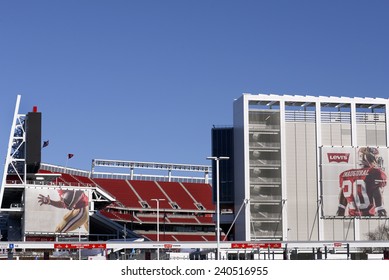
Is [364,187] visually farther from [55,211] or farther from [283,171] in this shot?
[55,211]

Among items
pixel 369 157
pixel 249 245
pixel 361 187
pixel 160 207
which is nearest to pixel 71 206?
pixel 160 207

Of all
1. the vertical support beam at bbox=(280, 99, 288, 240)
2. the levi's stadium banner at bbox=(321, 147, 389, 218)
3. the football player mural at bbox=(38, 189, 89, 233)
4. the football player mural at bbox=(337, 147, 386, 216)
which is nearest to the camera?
the football player mural at bbox=(337, 147, 386, 216)

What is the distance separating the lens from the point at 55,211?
143 metres

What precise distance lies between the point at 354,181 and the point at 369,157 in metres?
6.18

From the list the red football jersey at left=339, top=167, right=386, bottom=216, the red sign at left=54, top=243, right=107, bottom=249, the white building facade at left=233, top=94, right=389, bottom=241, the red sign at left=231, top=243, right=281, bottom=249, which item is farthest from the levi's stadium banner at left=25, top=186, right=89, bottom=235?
the red sign at left=231, top=243, right=281, bottom=249

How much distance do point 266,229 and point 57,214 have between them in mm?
37093

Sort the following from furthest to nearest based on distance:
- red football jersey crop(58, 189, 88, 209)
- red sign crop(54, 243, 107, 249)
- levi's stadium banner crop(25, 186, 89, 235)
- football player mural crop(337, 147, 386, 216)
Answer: red football jersey crop(58, 189, 88, 209) < levi's stadium banner crop(25, 186, 89, 235) < football player mural crop(337, 147, 386, 216) < red sign crop(54, 243, 107, 249)

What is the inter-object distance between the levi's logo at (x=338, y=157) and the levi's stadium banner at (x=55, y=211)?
4436 centimetres

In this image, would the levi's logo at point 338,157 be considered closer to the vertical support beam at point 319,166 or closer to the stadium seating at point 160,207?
the vertical support beam at point 319,166

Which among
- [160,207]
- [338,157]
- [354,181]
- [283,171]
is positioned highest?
[338,157]

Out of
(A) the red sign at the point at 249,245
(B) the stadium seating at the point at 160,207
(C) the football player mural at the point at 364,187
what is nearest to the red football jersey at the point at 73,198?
(B) the stadium seating at the point at 160,207

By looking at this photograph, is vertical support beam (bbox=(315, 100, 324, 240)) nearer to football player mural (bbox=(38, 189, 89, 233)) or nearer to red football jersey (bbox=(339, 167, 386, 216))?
red football jersey (bbox=(339, 167, 386, 216))

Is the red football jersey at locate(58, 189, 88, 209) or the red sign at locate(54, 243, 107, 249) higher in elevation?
the red football jersey at locate(58, 189, 88, 209)

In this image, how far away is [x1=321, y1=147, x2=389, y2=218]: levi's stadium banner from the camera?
135 metres
